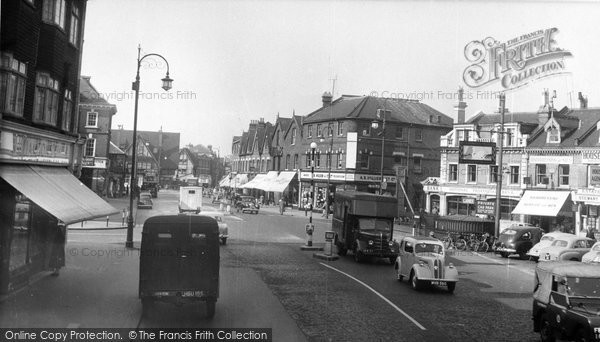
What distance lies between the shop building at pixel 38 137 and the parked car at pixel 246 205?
2148 cm

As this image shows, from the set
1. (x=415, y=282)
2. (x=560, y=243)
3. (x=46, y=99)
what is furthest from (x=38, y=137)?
(x=560, y=243)

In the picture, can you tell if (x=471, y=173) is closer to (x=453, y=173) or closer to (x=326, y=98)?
(x=453, y=173)

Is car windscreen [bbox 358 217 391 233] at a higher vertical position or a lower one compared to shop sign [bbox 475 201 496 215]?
lower

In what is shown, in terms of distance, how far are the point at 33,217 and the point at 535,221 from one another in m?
28.2

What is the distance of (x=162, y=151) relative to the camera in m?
17.7

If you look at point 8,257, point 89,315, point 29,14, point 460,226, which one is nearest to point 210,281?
point 89,315

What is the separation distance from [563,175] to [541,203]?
210 centimetres

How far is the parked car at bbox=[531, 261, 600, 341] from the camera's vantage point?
8.32 m

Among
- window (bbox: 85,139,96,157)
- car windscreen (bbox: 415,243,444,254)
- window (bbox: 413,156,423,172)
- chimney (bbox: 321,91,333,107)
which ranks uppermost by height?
chimney (bbox: 321,91,333,107)

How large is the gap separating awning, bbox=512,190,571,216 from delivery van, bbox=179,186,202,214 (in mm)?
18902

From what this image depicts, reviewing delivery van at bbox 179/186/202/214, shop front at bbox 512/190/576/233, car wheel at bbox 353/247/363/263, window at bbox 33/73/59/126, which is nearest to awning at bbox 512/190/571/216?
shop front at bbox 512/190/576/233

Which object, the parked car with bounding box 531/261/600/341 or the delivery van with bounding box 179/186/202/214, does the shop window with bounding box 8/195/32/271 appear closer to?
the delivery van with bounding box 179/186/202/214

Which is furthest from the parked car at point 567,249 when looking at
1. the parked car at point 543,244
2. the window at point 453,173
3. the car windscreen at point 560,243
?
the window at point 453,173

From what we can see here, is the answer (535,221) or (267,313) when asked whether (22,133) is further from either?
(535,221)
